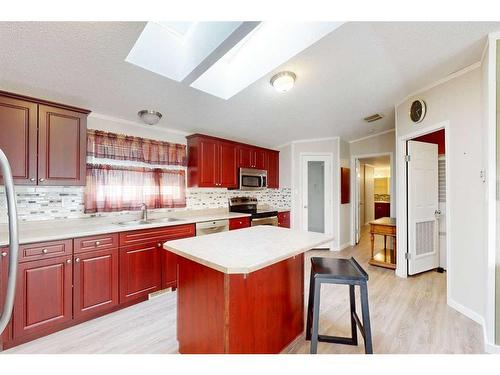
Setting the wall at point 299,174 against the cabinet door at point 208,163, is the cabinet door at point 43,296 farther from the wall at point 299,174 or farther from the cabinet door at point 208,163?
the wall at point 299,174

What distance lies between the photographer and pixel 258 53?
2.31 meters

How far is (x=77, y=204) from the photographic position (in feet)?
8.28

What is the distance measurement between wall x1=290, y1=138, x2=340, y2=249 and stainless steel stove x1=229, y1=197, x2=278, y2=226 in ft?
2.09

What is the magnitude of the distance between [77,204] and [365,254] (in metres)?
4.54

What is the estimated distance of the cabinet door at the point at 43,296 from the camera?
1.78 metres

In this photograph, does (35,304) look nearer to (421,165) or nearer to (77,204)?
(77,204)

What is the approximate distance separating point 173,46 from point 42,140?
1.43 m

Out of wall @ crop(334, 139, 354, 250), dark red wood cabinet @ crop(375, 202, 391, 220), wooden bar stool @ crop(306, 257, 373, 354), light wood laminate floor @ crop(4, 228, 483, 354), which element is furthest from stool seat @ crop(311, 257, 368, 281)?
dark red wood cabinet @ crop(375, 202, 391, 220)

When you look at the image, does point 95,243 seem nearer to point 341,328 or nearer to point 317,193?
point 341,328

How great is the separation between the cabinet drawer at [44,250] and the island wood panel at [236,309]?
114 cm

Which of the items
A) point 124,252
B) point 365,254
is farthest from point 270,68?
point 365,254

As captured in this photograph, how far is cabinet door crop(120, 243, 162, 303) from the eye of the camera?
2342mm

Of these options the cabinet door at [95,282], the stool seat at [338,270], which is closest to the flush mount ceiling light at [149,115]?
the cabinet door at [95,282]

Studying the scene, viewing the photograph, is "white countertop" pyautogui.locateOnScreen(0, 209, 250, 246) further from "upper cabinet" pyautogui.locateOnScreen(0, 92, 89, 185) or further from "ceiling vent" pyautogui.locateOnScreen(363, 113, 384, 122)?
"ceiling vent" pyautogui.locateOnScreen(363, 113, 384, 122)
